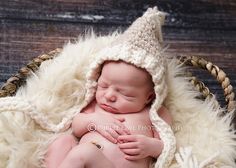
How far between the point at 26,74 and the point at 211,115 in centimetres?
53

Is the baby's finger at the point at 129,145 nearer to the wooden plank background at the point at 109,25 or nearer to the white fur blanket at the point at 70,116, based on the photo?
the white fur blanket at the point at 70,116

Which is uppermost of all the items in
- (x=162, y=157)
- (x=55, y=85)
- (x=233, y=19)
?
(x=233, y=19)

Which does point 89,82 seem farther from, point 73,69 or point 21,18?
point 21,18

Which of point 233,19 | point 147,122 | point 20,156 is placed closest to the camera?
point 20,156

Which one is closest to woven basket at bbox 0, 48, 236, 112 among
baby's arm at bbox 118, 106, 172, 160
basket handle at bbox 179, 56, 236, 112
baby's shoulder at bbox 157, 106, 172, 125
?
basket handle at bbox 179, 56, 236, 112

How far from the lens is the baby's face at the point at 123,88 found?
1.25 metres

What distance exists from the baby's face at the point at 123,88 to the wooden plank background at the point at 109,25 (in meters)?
0.48

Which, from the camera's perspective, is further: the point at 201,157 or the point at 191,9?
the point at 191,9

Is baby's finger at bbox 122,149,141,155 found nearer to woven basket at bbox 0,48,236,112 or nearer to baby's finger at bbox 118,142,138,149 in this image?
baby's finger at bbox 118,142,138,149

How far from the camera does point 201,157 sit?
1242 mm

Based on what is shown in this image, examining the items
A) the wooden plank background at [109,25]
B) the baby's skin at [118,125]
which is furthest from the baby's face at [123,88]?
the wooden plank background at [109,25]

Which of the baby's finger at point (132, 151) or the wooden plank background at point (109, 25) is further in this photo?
the wooden plank background at point (109, 25)

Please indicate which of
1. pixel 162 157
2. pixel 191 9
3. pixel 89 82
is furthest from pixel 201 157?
pixel 191 9

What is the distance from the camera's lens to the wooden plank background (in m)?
1.73
